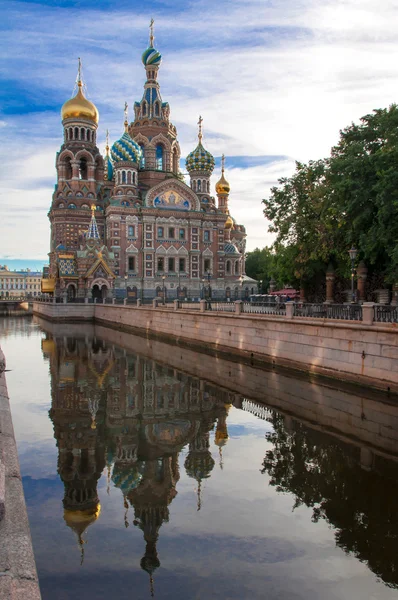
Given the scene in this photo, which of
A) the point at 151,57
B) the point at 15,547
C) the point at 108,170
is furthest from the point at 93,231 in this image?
the point at 15,547

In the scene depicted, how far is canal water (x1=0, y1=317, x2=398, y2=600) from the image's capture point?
258 inches

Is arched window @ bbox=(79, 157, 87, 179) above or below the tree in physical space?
above

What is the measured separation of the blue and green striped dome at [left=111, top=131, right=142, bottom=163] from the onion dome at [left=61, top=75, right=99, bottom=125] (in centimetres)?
686

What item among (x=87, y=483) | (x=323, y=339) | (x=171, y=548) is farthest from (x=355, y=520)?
(x=323, y=339)

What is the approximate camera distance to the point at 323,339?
17719mm

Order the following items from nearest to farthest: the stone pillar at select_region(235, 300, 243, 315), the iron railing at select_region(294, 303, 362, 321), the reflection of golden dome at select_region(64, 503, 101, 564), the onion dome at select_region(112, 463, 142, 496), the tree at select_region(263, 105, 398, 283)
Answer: the reflection of golden dome at select_region(64, 503, 101, 564) → the onion dome at select_region(112, 463, 142, 496) → the iron railing at select_region(294, 303, 362, 321) → the tree at select_region(263, 105, 398, 283) → the stone pillar at select_region(235, 300, 243, 315)

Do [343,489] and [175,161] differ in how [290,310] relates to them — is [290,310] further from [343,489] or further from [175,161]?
[175,161]

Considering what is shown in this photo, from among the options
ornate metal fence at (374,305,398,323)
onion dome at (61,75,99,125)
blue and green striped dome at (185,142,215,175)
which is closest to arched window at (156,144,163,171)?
blue and green striped dome at (185,142,215,175)

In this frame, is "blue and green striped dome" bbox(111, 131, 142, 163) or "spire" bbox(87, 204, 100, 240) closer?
"spire" bbox(87, 204, 100, 240)

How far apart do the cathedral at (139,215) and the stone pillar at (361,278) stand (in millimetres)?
34137

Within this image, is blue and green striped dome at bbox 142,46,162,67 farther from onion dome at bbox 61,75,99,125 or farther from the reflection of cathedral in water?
the reflection of cathedral in water

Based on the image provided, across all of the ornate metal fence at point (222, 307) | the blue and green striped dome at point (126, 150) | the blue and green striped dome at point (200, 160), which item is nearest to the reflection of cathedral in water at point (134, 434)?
the ornate metal fence at point (222, 307)

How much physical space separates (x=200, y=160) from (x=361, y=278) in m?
42.5

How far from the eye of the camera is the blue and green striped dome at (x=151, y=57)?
67125 mm
